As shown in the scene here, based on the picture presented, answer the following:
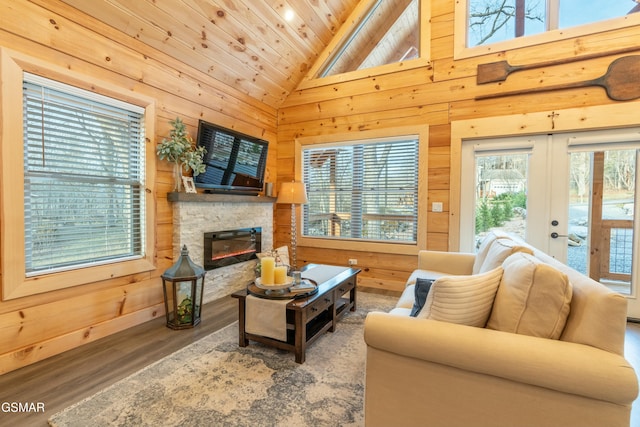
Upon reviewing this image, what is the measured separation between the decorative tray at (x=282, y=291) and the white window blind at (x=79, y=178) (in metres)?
1.43

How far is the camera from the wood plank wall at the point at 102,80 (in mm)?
2066

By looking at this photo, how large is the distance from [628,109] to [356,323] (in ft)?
11.3

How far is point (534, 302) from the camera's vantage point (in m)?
1.19

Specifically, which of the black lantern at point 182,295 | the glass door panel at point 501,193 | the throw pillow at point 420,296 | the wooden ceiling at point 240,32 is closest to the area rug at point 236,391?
the black lantern at point 182,295

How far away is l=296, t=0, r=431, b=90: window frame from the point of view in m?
3.77

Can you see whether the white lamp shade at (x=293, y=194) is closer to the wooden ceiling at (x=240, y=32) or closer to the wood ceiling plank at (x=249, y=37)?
the wooden ceiling at (x=240, y=32)

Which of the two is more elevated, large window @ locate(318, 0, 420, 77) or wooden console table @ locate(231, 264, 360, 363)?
large window @ locate(318, 0, 420, 77)

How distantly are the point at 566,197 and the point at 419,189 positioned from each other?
155cm

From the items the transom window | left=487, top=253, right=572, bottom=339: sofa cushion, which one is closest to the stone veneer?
left=487, top=253, right=572, bottom=339: sofa cushion

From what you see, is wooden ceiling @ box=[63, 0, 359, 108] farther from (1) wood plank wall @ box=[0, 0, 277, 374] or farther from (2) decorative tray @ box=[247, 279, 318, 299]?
(2) decorative tray @ box=[247, 279, 318, 299]

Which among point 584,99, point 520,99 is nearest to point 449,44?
point 520,99

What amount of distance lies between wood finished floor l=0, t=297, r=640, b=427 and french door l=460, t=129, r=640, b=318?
0.73 metres

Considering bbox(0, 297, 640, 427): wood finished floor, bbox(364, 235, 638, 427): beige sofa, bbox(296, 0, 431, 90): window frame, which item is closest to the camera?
bbox(364, 235, 638, 427): beige sofa

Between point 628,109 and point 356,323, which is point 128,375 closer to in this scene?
point 356,323
